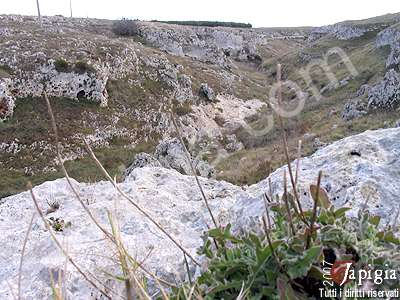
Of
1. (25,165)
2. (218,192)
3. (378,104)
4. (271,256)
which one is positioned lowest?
(25,165)

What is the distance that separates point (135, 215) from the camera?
396 cm

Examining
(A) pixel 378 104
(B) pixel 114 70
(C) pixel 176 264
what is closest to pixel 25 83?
(B) pixel 114 70

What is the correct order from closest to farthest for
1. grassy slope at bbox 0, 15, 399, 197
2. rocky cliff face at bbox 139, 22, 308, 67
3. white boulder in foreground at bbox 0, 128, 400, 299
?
white boulder in foreground at bbox 0, 128, 400, 299, grassy slope at bbox 0, 15, 399, 197, rocky cliff face at bbox 139, 22, 308, 67

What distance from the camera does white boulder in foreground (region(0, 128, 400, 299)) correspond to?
305cm

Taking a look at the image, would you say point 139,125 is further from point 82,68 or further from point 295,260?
point 295,260

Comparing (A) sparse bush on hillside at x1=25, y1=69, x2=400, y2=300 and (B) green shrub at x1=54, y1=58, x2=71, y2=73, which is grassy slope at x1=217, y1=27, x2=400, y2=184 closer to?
(A) sparse bush on hillside at x1=25, y1=69, x2=400, y2=300

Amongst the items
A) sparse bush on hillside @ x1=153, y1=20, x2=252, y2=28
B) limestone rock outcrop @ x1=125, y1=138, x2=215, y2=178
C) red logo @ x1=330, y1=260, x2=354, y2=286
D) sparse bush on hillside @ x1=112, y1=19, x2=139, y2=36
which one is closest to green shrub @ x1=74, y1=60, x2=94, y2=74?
limestone rock outcrop @ x1=125, y1=138, x2=215, y2=178

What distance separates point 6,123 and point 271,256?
3447cm

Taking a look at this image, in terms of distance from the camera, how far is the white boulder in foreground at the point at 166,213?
10.0 ft

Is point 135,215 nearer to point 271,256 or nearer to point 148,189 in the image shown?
point 148,189

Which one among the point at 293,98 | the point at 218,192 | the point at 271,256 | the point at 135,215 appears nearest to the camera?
the point at 271,256

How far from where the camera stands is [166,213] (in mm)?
4219

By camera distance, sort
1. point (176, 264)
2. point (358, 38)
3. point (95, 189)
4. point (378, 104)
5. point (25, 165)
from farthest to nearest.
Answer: point (358, 38) < point (25, 165) < point (378, 104) < point (95, 189) < point (176, 264)

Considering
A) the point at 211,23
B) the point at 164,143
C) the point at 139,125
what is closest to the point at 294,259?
the point at 164,143
